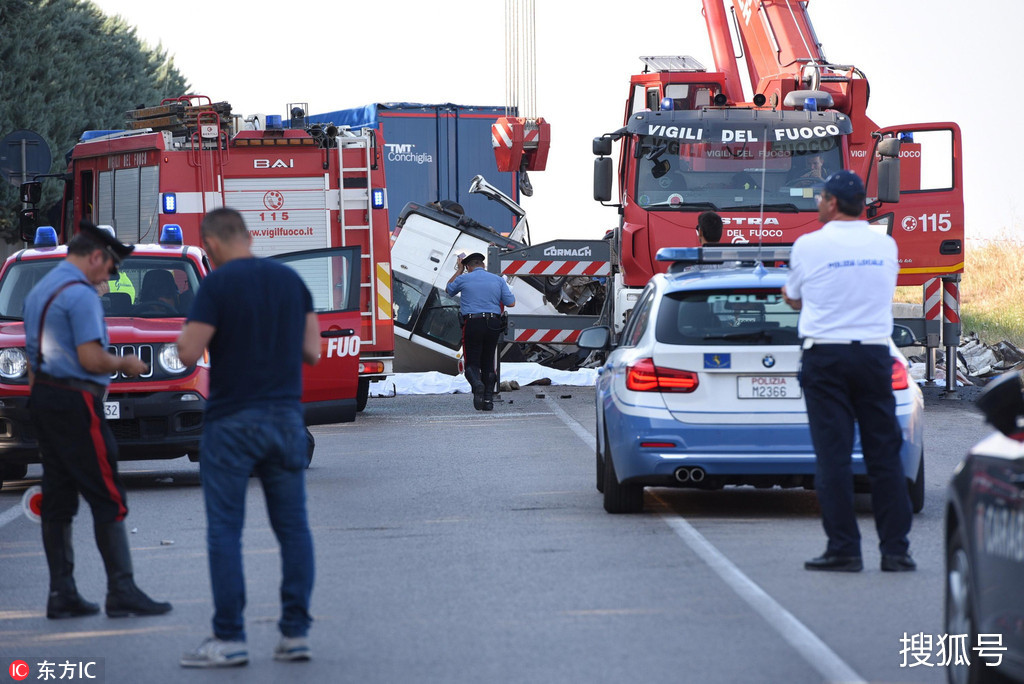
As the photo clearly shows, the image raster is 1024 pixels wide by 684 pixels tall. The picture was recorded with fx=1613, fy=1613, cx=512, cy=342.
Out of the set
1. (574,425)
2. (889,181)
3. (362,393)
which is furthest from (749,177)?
(362,393)

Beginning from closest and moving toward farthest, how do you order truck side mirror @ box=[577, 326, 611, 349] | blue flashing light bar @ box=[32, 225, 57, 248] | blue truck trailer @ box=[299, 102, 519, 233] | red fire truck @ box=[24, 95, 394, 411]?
truck side mirror @ box=[577, 326, 611, 349], blue flashing light bar @ box=[32, 225, 57, 248], red fire truck @ box=[24, 95, 394, 411], blue truck trailer @ box=[299, 102, 519, 233]

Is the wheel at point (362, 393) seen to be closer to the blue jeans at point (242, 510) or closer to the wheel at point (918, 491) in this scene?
the wheel at point (918, 491)

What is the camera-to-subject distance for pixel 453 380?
23.2 m

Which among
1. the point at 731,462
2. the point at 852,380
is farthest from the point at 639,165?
the point at 852,380

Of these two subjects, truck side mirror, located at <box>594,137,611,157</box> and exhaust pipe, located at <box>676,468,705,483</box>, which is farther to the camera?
truck side mirror, located at <box>594,137,611,157</box>

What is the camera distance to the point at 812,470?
31.2 feet

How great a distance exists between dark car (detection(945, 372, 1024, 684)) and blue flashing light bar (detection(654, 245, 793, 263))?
16.8 ft

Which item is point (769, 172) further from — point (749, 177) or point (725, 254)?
point (725, 254)

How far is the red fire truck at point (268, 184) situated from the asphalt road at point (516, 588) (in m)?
5.37

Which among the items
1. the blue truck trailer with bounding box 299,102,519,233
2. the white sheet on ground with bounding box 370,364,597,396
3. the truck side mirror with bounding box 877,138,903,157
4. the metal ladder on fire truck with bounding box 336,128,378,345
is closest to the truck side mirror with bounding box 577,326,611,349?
the metal ladder on fire truck with bounding box 336,128,378,345

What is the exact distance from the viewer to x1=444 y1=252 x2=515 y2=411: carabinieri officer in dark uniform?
19.7 metres

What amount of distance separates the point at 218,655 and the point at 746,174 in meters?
13.1

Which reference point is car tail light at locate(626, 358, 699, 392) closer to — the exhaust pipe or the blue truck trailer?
the exhaust pipe

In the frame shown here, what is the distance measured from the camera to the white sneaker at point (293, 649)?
245 inches
